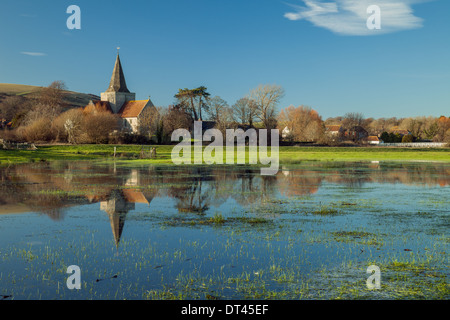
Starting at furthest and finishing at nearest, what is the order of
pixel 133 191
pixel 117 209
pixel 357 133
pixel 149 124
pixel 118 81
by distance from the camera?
pixel 357 133 < pixel 118 81 < pixel 149 124 < pixel 133 191 < pixel 117 209

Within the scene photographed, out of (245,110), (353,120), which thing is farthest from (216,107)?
(353,120)

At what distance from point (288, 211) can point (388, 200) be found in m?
A: 5.59

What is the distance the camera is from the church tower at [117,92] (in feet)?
428

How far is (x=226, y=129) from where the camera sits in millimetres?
95188

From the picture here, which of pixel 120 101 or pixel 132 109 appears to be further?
pixel 120 101

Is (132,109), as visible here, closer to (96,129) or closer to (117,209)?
(96,129)

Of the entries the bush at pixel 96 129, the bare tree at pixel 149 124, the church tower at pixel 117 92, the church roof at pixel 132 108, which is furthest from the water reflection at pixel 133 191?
the church tower at pixel 117 92

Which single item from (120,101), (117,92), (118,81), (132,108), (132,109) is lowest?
(132,109)

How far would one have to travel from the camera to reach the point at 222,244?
1157 cm

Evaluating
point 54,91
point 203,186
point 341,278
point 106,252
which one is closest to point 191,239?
point 106,252

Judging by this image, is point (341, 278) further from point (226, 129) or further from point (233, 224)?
point (226, 129)

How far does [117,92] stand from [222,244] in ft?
409

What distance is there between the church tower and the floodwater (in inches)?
4410

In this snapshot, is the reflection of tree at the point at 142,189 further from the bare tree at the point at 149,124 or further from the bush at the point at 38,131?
the bare tree at the point at 149,124
